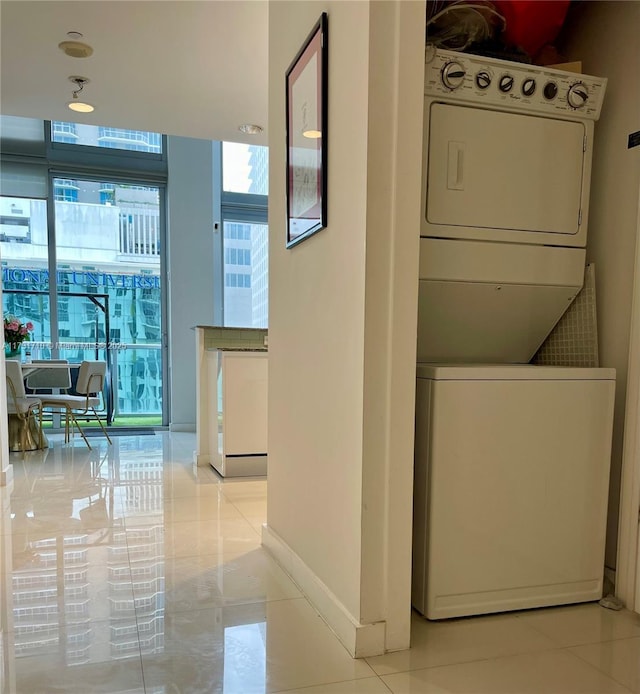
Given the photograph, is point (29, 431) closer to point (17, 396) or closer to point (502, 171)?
point (17, 396)

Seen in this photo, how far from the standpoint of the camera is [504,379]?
1.66 metres

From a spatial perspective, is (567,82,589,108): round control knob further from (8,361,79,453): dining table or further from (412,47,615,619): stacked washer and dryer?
(8,361,79,453): dining table

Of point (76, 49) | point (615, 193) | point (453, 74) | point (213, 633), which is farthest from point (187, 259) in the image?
point (213, 633)

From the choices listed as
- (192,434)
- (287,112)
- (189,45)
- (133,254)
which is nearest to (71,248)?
(133,254)

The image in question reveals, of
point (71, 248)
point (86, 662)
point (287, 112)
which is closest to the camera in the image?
point (86, 662)

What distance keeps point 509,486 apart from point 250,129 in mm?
3359

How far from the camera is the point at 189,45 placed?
2896mm

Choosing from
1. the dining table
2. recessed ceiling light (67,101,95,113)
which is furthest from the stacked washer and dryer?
the dining table

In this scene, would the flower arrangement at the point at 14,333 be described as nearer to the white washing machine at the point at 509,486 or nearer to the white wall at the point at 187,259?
the white wall at the point at 187,259

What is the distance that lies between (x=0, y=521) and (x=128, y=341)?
10.7 ft

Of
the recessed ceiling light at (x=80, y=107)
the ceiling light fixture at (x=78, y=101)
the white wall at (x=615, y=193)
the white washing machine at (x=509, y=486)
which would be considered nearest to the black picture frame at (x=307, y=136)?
the white washing machine at (x=509, y=486)

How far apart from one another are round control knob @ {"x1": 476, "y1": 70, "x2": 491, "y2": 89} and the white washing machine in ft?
2.94

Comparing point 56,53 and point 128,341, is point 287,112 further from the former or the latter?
point 128,341

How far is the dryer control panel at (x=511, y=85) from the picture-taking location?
1662 millimetres
